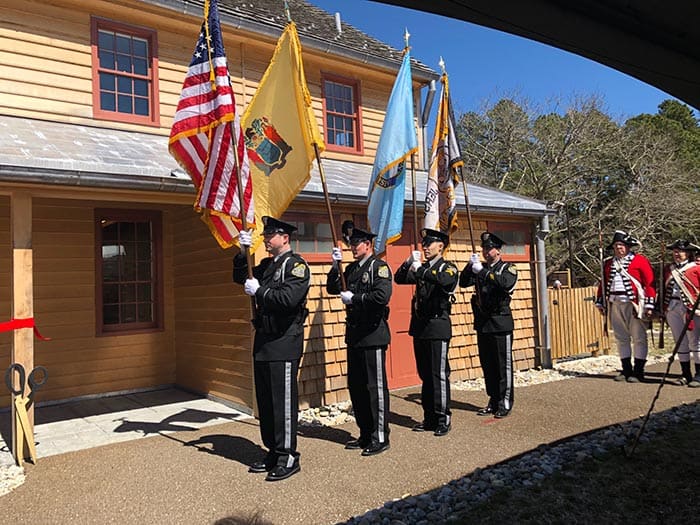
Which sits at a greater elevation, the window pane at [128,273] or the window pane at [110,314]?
the window pane at [128,273]

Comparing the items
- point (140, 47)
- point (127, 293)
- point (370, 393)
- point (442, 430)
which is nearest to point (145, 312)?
point (127, 293)

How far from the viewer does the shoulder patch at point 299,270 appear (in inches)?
178

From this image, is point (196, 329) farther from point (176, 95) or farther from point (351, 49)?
point (351, 49)

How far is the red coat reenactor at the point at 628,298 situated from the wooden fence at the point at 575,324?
63.5 inches

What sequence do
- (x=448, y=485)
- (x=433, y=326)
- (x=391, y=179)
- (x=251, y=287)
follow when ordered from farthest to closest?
(x=391, y=179)
(x=433, y=326)
(x=251, y=287)
(x=448, y=485)

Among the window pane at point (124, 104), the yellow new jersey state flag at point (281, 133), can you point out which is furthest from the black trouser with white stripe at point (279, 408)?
the window pane at point (124, 104)

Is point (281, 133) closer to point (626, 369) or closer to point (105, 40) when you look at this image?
point (105, 40)

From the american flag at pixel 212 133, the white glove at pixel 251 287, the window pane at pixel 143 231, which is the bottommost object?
the white glove at pixel 251 287

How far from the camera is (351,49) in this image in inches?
377

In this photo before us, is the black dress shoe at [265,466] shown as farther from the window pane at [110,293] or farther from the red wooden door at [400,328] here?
the window pane at [110,293]

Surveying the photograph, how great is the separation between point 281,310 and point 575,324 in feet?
24.0

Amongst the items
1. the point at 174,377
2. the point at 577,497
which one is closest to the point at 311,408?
the point at 174,377

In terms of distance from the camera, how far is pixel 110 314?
25.3 ft

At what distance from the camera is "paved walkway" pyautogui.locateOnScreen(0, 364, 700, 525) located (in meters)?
3.78
